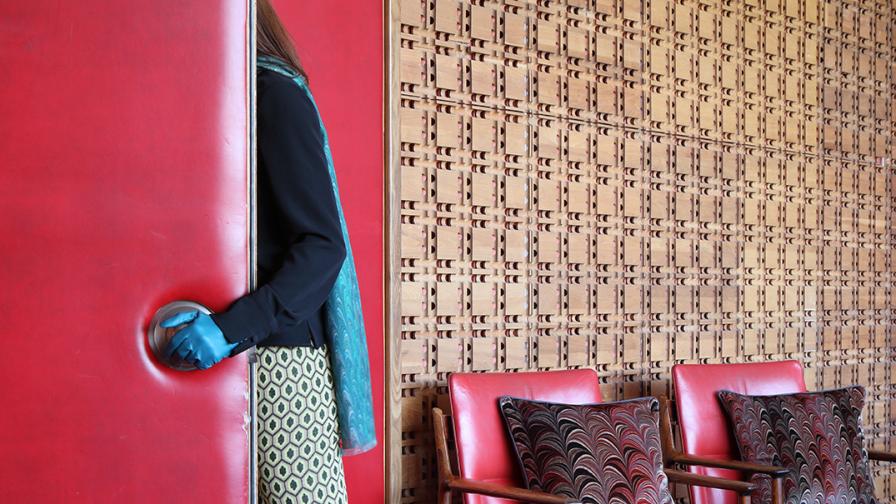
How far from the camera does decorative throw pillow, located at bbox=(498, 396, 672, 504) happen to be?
241 centimetres

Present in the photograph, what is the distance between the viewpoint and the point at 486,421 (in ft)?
8.32

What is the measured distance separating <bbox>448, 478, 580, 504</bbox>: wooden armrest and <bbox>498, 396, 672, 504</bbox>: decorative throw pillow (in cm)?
13

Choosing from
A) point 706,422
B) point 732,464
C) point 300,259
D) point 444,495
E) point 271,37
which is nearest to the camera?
point 300,259

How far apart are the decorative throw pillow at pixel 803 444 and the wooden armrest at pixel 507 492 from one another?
919 mm

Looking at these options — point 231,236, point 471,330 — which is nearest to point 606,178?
point 471,330

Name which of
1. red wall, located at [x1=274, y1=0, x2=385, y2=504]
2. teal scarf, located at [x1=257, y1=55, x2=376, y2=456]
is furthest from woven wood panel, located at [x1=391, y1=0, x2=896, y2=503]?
teal scarf, located at [x1=257, y1=55, x2=376, y2=456]

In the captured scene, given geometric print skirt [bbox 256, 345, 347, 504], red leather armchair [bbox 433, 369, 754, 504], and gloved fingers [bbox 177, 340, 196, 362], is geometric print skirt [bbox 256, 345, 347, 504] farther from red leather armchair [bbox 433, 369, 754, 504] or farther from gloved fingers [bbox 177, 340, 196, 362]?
red leather armchair [bbox 433, 369, 754, 504]

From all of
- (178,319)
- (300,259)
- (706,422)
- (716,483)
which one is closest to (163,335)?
(178,319)

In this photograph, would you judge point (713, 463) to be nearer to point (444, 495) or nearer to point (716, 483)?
point (716, 483)

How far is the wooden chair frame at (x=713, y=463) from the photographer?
2670 mm

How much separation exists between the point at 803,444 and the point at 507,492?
1206 mm

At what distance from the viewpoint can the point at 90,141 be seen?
37 cm

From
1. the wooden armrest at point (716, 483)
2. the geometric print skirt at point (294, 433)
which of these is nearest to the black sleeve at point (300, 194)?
the geometric print skirt at point (294, 433)

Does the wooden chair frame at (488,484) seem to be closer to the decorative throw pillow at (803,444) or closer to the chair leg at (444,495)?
the chair leg at (444,495)
